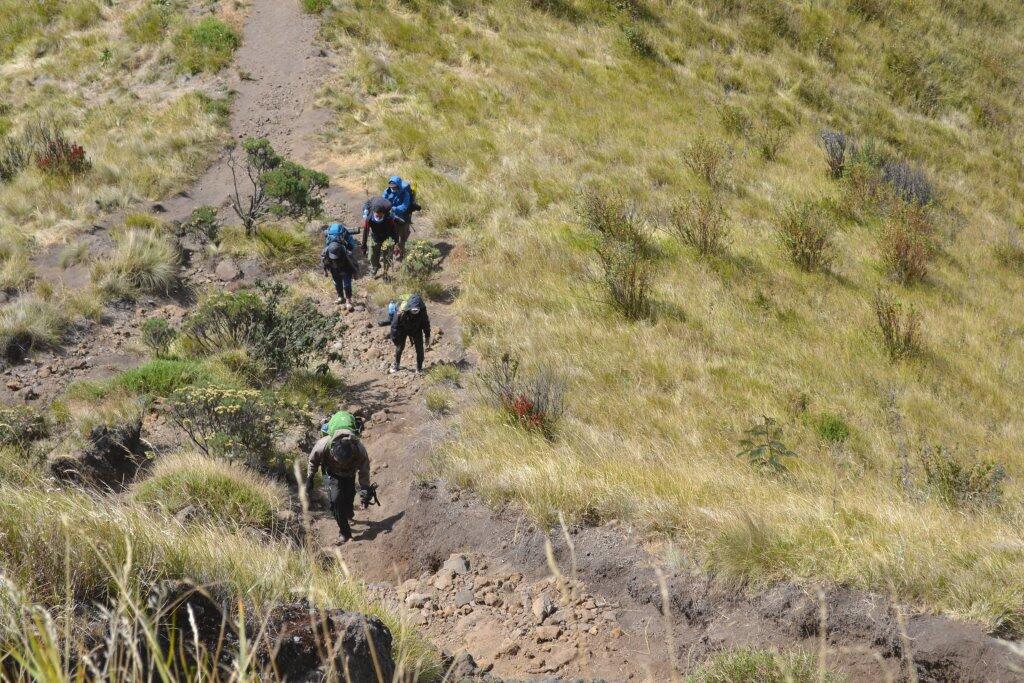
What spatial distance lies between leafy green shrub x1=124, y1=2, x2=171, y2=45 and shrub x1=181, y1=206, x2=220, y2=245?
992 centimetres

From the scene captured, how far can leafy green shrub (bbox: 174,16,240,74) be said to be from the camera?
19156 millimetres

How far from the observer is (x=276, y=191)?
13031 mm

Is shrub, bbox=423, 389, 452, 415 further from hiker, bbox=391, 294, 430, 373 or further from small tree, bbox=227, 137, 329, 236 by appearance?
small tree, bbox=227, 137, 329, 236

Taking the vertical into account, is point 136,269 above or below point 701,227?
below

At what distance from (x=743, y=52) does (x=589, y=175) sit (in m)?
10.0

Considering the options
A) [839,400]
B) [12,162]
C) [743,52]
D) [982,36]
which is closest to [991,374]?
[839,400]

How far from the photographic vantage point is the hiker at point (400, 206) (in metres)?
12.5

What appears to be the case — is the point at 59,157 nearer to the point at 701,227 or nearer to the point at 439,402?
the point at 439,402

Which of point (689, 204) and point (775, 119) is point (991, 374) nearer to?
point (689, 204)

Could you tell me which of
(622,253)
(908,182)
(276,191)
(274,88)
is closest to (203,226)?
(276,191)

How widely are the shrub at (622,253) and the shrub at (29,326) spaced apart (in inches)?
296

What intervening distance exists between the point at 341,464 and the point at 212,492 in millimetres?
1059

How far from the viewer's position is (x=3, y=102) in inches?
741

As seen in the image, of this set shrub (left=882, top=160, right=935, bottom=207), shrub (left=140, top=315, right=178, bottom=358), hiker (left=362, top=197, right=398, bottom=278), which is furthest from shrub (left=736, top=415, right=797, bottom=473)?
shrub (left=882, top=160, right=935, bottom=207)
